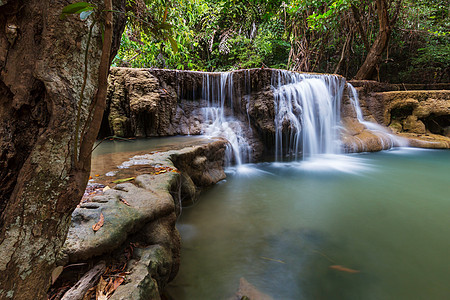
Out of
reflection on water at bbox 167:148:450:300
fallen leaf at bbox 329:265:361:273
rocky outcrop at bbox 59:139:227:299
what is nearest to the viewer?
rocky outcrop at bbox 59:139:227:299

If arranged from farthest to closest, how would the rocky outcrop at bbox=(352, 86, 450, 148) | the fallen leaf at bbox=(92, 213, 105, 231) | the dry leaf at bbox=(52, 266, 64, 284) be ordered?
the rocky outcrop at bbox=(352, 86, 450, 148) → the fallen leaf at bbox=(92, 213, 105, 231) → the dry leaf at bbox=(52, 266, 64, 284)

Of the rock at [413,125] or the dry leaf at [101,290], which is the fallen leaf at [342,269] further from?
the rock at [413,125]

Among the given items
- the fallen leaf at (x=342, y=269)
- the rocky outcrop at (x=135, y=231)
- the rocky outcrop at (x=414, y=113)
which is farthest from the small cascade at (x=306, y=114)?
the rocky outcrop at (x=135, y=231)

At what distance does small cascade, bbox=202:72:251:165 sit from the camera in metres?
6.87

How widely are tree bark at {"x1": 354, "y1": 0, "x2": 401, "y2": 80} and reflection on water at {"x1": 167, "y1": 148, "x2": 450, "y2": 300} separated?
24.0 feet

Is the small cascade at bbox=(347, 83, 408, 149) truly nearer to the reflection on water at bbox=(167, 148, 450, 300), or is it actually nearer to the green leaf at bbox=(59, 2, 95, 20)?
the reflection on water at bbox=(167, 148, 450, 300)

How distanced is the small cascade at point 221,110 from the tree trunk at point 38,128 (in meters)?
5.99

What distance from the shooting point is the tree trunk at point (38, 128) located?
0.68 meters

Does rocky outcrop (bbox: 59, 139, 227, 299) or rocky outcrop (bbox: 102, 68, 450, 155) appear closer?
rocky outcrop (bbox: 59, 139, 227, 299)

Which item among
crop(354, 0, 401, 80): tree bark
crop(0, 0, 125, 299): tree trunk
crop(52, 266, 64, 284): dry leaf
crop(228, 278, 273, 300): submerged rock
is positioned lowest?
crop(228, 278, 273, 300): submerged rock

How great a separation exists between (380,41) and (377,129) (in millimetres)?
4463

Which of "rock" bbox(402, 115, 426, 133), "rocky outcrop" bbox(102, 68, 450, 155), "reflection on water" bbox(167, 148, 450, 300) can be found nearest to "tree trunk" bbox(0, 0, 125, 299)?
"reflection on water" bbox(167, 148, 450, 300)

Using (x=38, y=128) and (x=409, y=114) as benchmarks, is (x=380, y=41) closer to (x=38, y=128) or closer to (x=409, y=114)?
(x=409, y=114)

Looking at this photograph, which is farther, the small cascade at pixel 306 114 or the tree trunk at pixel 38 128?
the small cascade at pixel 306 114
